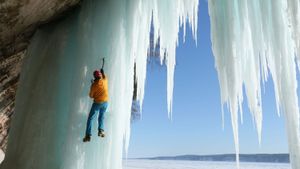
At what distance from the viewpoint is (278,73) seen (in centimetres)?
344

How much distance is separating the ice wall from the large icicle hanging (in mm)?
755

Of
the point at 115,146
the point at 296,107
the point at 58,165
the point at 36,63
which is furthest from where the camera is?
the point at 36,63

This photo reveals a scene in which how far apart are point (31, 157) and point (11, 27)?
158 cm

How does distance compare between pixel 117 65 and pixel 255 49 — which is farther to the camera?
pixel 117 65

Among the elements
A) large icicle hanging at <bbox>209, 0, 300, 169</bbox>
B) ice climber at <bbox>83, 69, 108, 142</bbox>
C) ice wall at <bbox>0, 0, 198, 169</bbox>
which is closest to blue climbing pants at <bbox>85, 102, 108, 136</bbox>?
ice climber at <bbox>83, 69, 108, 142</bbox>

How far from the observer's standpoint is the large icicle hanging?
334cm

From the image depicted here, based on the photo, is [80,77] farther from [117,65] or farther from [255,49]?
[255,49]

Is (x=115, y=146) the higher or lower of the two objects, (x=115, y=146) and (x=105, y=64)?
the lower

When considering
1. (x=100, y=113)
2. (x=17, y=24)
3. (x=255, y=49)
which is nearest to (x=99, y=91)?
(x=100, y=113)

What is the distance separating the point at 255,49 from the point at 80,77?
2.00m

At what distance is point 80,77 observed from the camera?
4.57 metres

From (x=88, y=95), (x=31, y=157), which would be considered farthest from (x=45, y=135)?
(x=88, y=95)

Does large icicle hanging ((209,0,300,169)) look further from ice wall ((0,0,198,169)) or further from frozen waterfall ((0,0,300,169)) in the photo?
ice wall ((0,0,198,169))

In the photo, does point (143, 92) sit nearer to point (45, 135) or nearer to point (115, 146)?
point (115, 146)
